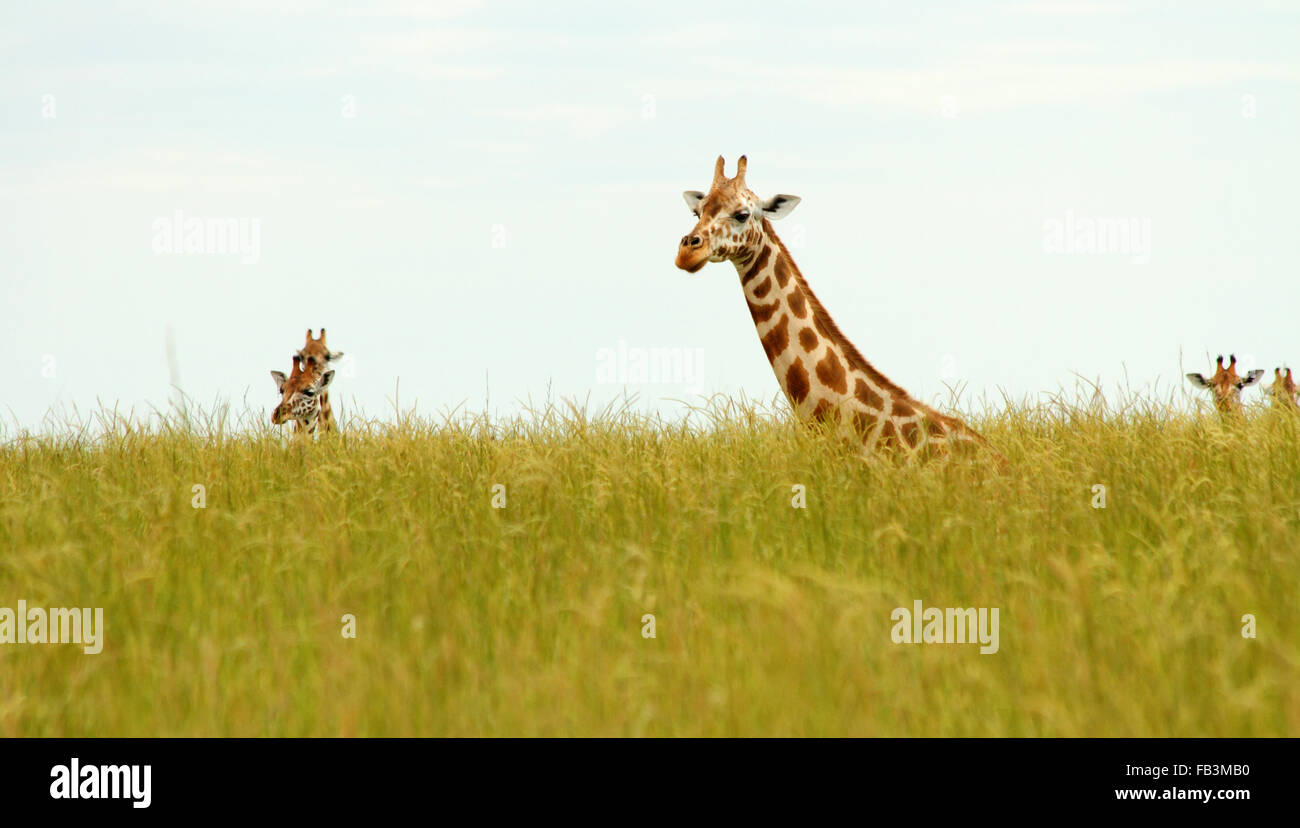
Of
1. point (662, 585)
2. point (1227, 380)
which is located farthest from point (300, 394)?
point (1227, 380)

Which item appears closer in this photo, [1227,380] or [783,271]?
[783,271]

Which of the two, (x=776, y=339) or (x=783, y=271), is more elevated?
(x=783, y=271)

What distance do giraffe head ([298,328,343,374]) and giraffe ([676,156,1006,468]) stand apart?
4.73m

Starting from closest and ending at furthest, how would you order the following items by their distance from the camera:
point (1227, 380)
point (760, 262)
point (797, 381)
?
point (797, 381)
point (760, 262)
point (1227, 380)

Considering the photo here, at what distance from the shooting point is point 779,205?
31.1 ft

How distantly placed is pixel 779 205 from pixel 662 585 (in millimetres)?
4468

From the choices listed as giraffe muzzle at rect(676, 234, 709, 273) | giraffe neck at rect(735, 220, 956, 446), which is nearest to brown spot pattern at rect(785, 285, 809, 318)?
giraffe neck at rect(735, 220, 956, 446)

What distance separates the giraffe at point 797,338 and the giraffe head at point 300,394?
15.7 feet

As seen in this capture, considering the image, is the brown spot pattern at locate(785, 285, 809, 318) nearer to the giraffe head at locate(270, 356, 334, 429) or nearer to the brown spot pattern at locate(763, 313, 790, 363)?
the brown spot pattern at locate(763, 313, 790, 363)

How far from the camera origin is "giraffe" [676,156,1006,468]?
9156 mm

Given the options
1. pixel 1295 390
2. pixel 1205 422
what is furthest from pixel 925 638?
pixel 1295 390

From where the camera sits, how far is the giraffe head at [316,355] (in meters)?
12.4

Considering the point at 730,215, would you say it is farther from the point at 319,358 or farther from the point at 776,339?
the point at 319,358

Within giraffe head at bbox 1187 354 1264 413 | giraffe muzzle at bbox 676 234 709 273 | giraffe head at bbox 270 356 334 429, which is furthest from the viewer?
giraffe head at bbox 1187 354 1264 413
